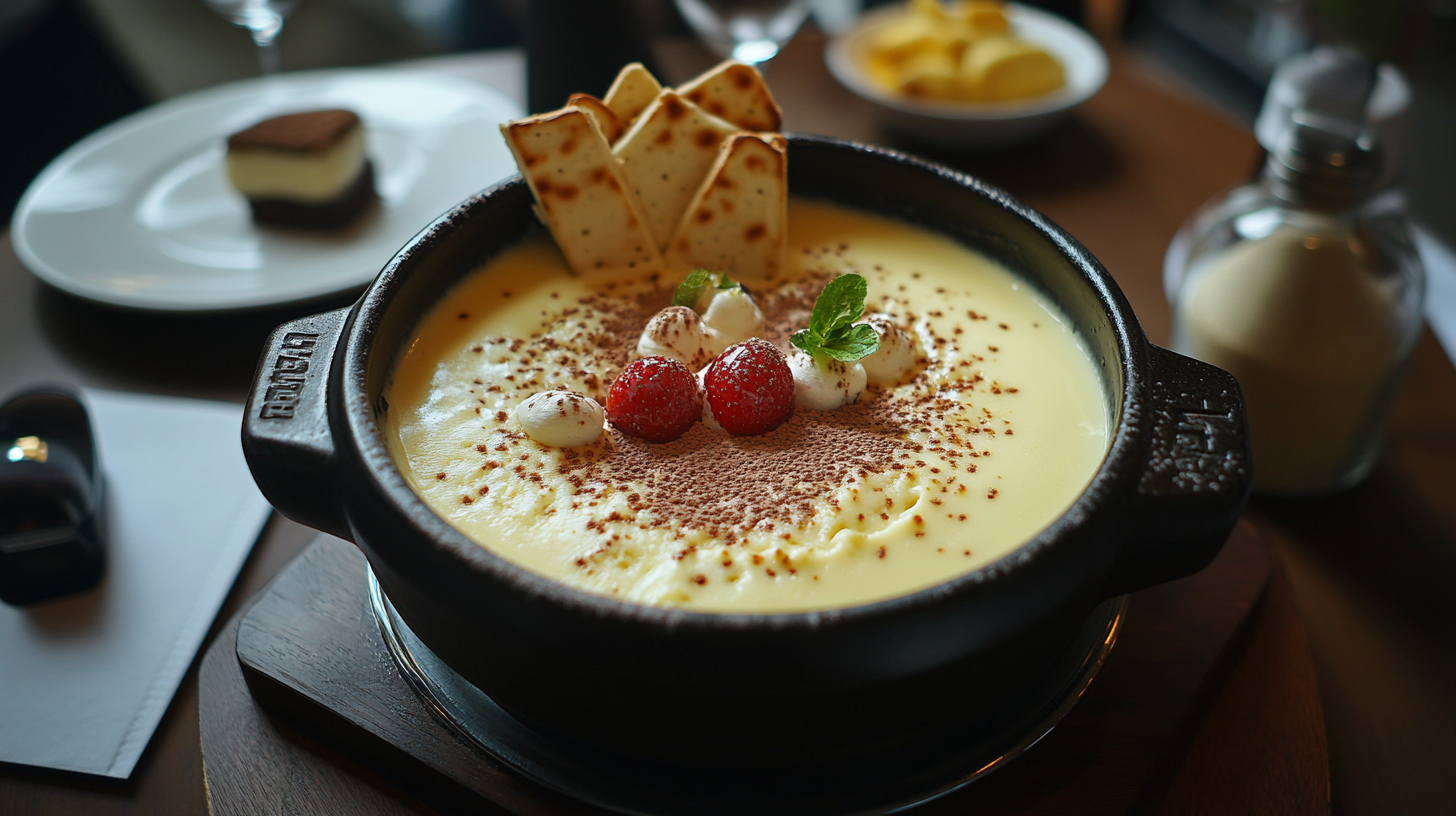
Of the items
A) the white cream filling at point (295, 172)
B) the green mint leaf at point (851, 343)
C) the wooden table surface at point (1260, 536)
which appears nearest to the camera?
the wooden table surface at point (1260, 536)

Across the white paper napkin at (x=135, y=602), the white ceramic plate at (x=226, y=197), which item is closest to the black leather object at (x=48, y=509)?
the white paper napkin at (x=135, y=602)

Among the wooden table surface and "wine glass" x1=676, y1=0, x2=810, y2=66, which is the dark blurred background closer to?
the wooden table surface

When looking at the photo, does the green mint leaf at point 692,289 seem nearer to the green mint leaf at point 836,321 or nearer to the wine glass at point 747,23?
the green mint leaf at point 836,321

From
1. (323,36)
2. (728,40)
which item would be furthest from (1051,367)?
(323,36)

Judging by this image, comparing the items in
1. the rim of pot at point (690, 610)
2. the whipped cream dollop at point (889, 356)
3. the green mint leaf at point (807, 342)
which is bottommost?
the whipped cream dollop at point (889, 356)

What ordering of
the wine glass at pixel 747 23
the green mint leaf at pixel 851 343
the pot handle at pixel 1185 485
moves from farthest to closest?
the wine glass at pixel 747 23 → the green mint leaf at pixel 851 343 → the pot handle at pixel 1185 485

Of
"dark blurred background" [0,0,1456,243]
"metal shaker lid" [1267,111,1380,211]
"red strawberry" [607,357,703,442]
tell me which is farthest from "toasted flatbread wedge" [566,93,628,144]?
"dark blurred background" [0,0,1456,243]
